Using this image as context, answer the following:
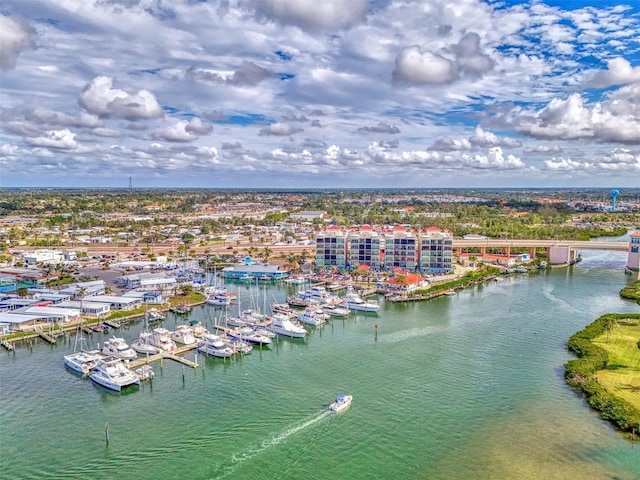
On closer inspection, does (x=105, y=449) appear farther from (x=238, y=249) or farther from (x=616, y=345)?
(x=238, y=249)

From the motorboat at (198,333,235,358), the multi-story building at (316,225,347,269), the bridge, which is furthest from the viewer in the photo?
the bridge

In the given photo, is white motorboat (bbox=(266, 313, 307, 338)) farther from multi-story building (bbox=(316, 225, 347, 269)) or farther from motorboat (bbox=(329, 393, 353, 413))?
multi-story building (bbox=(316, 225, 347, 269))

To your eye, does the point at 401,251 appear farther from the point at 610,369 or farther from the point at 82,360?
the point at 82,360

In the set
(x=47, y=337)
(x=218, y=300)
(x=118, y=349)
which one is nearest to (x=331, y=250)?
(x=218, y=300)

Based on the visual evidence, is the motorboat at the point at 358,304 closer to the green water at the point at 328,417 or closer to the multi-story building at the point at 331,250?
the green water at the point at 328,417

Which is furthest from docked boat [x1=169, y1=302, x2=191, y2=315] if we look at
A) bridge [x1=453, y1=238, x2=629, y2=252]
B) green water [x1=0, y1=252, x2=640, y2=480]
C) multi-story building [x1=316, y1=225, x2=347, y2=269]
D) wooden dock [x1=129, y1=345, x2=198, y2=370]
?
bridge [x1=453, y1=238, x2=629, y2=252]

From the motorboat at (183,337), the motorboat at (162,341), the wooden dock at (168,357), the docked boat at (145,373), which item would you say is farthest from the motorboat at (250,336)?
the docked boat at (145,373)
